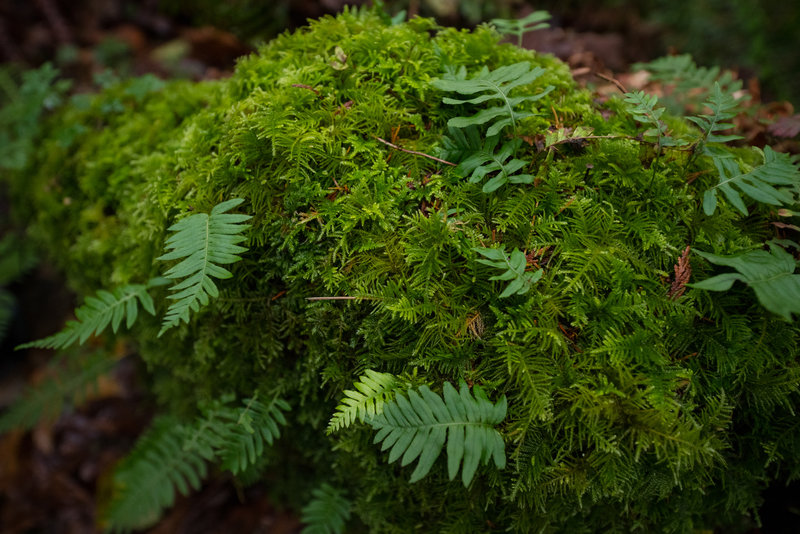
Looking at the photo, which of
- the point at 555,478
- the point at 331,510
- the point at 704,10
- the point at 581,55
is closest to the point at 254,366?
the point at 331,510

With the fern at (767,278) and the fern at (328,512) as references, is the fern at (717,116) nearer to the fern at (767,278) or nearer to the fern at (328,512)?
the fern at (767,278)

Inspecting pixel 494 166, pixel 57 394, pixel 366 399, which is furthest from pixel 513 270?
pixel 57 394

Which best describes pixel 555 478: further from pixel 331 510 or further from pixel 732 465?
pixel 331 510

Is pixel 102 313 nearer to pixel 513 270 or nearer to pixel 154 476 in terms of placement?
pixel 154 476

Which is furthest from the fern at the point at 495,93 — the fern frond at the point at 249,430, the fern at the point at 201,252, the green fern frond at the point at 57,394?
the green fern frond at the point at 57,394

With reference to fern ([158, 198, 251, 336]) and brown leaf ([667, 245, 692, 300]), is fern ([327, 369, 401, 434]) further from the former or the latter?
brown leaf ([667, 245, 692, 300])

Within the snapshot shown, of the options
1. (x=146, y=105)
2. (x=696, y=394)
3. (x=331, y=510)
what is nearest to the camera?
(x=696, y=394)
